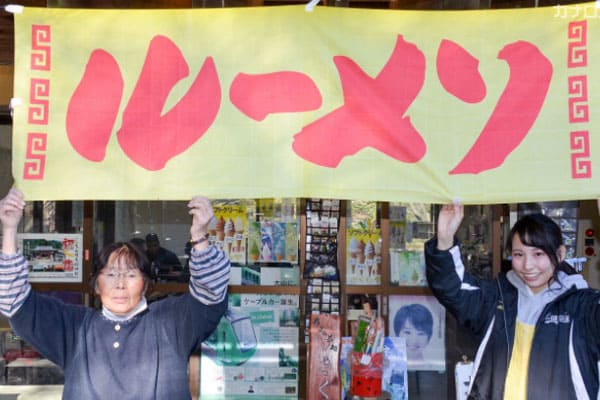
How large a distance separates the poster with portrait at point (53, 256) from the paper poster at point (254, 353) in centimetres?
137

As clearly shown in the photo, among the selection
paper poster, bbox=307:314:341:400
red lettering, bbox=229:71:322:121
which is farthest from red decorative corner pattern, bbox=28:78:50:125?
paper poster, bbox=307:314:341:400

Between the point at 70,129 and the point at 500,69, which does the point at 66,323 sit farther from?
the point at 500,69

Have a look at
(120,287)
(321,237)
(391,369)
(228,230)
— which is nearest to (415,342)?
A: (391,369)

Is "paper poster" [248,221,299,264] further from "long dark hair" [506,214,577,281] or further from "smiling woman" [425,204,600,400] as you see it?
"long dark hair" [506,214,577,281]

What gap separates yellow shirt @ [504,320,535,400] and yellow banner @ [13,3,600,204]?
2.22 feet

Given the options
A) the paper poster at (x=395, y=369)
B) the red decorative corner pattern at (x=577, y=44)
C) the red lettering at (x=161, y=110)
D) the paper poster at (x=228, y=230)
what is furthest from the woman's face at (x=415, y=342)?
the red lettering at (x=161, y=110)

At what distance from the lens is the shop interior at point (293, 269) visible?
5.68m

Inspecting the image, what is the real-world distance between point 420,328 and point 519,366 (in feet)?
9.81

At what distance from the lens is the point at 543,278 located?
9.48 ft

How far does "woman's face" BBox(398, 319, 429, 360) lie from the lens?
578 centimetres

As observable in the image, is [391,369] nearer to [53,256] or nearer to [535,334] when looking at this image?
[535,334]

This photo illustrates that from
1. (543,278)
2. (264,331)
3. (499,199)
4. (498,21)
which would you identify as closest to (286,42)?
(498,21)

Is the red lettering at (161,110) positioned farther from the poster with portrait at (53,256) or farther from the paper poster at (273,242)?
the poster with portrait at (53,256)

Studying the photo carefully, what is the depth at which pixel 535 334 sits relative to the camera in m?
2.79
